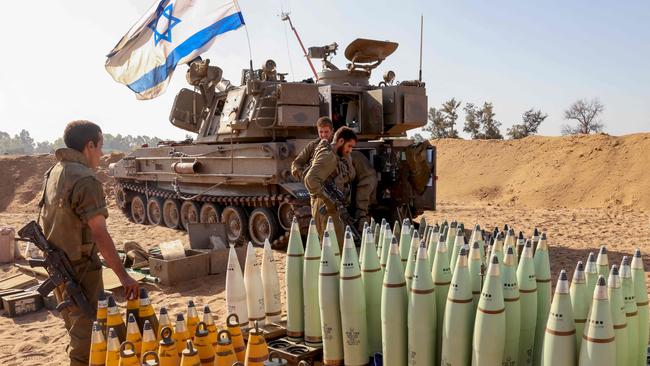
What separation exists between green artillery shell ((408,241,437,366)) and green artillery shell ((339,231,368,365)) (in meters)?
0.37

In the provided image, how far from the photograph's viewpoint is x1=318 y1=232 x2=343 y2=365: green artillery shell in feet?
10.6

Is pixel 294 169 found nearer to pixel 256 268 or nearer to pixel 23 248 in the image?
pixel 256 268

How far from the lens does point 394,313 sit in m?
2.94

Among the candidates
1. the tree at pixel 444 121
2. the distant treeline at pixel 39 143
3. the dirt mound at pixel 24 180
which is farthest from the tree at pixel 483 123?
the distant treeline at pixel 39 143

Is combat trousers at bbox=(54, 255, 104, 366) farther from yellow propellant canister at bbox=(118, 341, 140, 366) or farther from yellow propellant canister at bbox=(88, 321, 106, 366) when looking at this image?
yellow propellant canister at bbox=(118, 341, 140, 366)

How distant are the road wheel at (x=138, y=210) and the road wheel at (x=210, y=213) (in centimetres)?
306

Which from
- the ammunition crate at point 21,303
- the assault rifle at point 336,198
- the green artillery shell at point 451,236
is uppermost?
the assault rifle at point 336,198

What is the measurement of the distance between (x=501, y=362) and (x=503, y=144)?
24279 mm

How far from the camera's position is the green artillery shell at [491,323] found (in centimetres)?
254

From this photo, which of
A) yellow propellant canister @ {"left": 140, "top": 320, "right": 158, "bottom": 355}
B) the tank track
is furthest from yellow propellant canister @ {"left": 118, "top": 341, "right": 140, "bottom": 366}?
the tank track

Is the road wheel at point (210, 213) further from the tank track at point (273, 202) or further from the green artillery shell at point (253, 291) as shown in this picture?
the green artillery shell at point (253, 291)

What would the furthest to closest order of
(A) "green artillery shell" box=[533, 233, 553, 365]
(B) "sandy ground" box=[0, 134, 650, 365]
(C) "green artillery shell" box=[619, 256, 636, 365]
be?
(B) "sandy ground" box=[0, 134, 650, 365] → (A) "green artillery shell" box=[533, 233, 553, 365] → (C) "green artillery shell" box=[619, 256, 636, 365]

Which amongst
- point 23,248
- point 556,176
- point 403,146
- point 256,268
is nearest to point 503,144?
point 556,176

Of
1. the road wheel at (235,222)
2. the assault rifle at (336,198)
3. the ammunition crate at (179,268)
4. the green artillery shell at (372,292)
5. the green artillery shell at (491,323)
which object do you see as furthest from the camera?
the road wheel at (235,222)
